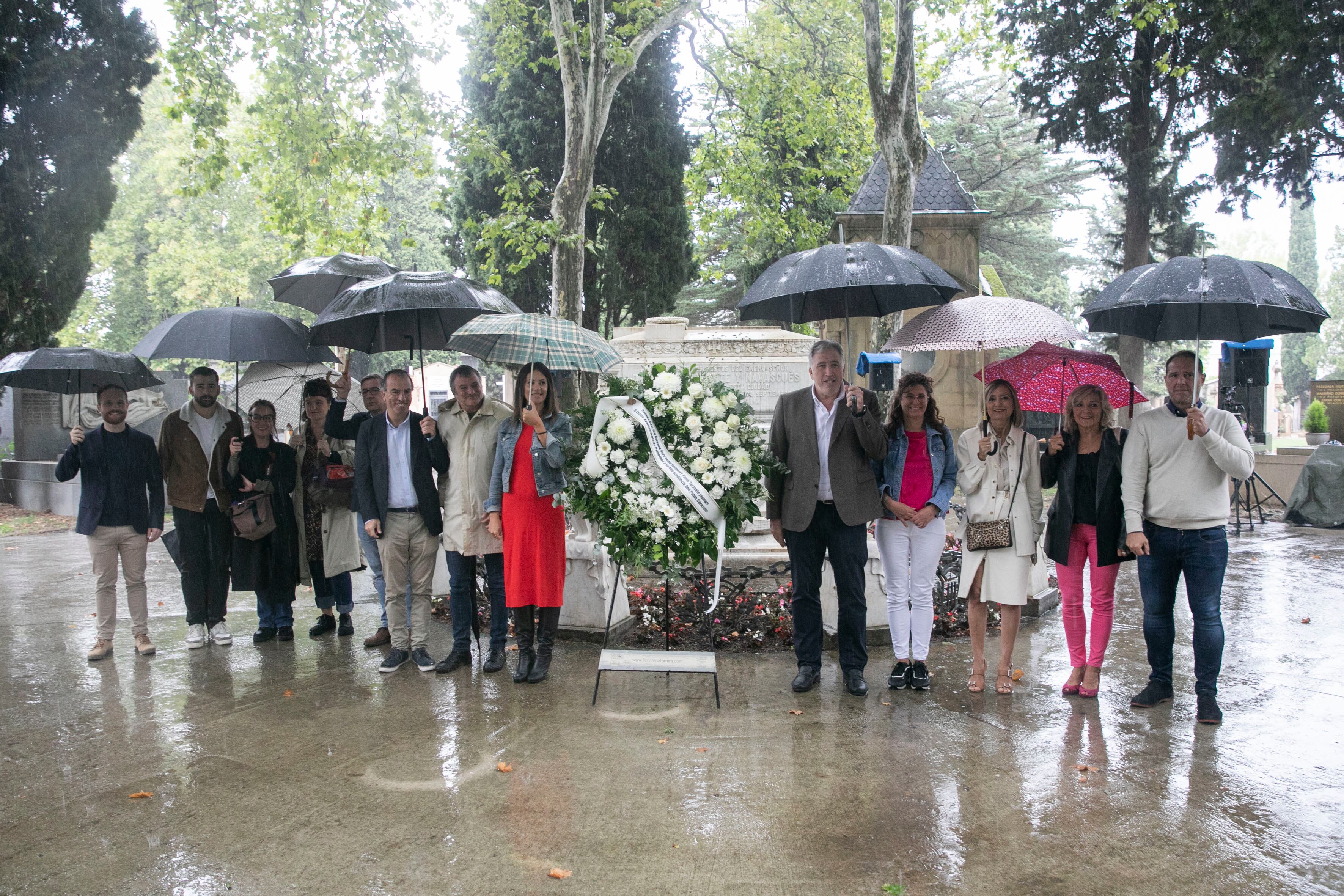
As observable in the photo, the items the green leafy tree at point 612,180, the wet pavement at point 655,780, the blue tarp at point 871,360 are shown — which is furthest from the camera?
the green leafy tree at point 612,180

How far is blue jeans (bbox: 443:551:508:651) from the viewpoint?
19.1ft

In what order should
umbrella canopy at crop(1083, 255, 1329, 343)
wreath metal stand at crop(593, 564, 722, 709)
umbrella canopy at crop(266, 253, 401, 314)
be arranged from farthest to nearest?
1. umbrella canopy at crop(266, 253, 401, 314)
2. wreath metal stand at crop(593, 564, 722, 709)
3. umbrella canopy at crop(1083, 255, 1329, 343)

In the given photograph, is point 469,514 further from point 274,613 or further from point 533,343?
point 274,613

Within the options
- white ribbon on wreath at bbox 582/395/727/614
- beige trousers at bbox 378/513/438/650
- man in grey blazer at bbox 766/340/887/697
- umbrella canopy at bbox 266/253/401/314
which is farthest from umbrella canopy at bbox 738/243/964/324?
umbrella canopy at bbox 266/253/401/314

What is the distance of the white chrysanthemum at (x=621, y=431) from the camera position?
5090 mm

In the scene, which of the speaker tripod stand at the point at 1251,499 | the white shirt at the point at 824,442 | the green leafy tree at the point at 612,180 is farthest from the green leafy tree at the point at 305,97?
the speaker tripod stand at the point at 1251,499

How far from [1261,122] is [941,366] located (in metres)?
7.14

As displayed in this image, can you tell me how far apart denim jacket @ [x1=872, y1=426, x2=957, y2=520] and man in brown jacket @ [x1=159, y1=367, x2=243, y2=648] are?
4361 millimetres

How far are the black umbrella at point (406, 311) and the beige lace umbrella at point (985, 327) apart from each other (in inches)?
95.7

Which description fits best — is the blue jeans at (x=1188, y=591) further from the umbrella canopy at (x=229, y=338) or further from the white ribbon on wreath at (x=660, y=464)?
the umbrella canopy at (x=229, y=338)

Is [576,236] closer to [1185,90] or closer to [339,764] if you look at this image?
[339,764]

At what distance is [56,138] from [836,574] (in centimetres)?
1658

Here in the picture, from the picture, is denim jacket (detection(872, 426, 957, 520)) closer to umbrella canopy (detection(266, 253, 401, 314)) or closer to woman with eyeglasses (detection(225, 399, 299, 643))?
umbrella canopy (detection(266, 253, 401, 314))

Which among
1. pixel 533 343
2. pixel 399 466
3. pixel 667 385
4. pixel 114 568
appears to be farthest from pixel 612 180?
pixel 667 385
